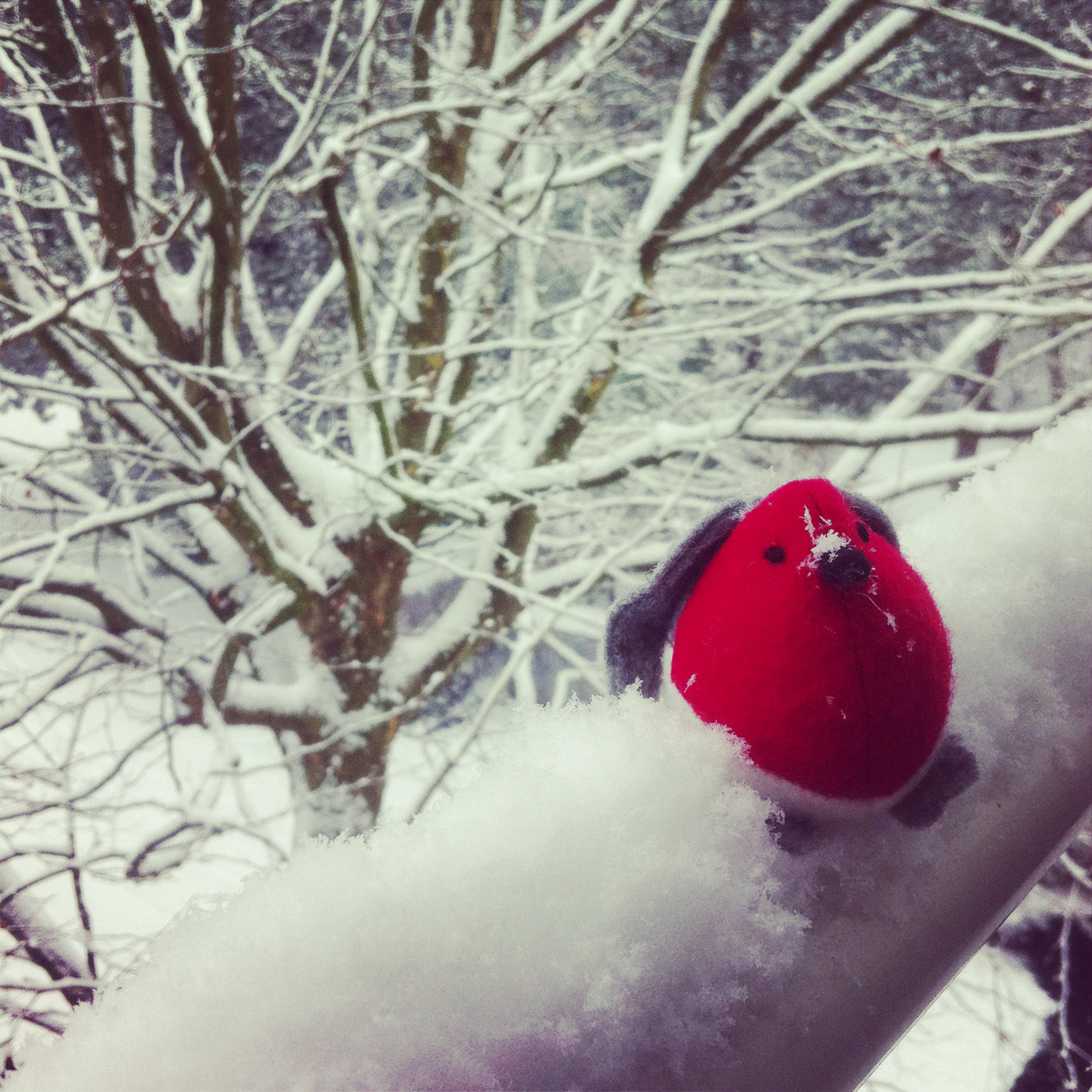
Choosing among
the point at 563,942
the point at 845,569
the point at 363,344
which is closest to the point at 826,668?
the point at 845,569

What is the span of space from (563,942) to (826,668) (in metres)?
0.20

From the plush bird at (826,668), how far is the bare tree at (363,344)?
106 centimetres

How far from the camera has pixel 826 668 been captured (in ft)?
1.23

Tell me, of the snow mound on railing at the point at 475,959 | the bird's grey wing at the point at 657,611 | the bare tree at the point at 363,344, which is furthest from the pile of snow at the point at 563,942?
the bare tree at the point at 363,344

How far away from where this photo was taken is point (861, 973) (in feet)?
0.97

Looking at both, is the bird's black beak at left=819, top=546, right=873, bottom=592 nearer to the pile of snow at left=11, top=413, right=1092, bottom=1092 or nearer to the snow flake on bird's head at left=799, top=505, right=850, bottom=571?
the snow flake on bird's head at left=799, top=505, right=850, bottom=571

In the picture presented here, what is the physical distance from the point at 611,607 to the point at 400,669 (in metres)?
2.72

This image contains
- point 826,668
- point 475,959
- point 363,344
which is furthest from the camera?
point 363,344

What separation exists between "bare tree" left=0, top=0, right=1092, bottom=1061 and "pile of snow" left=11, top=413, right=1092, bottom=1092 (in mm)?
1186

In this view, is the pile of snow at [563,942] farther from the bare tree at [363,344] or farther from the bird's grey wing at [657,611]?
the bare tree at [363,344]

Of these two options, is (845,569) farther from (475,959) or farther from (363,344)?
(363,344)

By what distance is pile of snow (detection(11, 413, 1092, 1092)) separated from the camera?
25cm

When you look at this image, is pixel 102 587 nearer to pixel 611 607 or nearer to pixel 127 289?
pixel 127 289

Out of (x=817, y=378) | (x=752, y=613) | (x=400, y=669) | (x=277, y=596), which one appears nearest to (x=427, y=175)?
(x=277, y=596)
